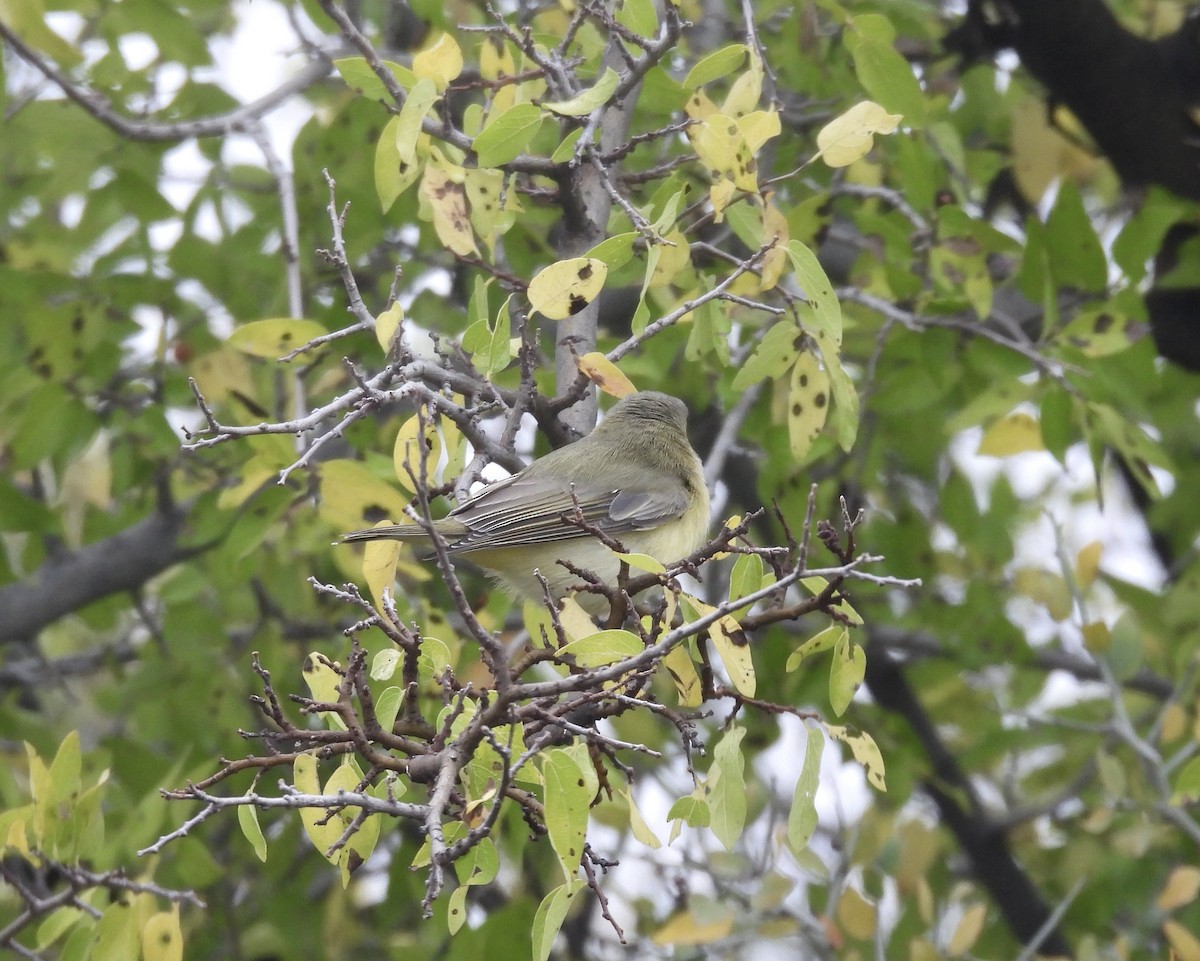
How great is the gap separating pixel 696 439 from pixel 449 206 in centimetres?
340

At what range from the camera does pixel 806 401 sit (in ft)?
12.3

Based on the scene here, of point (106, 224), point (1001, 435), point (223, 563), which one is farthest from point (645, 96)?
point (106, 224)

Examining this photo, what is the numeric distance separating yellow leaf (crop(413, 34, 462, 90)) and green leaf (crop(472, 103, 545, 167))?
19 centimetres

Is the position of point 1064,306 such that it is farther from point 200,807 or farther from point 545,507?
point 200,807

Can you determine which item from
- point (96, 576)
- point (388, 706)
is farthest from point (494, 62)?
point (96, 576)

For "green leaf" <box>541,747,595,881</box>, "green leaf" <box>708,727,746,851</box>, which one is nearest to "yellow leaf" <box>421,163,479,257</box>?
"green leaf" <box>708,727,746,851</box>

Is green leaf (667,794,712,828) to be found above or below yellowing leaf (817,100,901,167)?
below

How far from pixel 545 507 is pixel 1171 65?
3.59 metres

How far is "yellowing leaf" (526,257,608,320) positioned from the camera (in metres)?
2.99

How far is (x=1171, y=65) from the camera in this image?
19.7ft

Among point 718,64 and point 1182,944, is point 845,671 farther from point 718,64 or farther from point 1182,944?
point 1182,944

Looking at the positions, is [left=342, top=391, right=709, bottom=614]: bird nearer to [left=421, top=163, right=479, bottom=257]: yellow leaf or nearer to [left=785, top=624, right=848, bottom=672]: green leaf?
[left=421, top=163, right=479, bottom=257]: yellow leaf

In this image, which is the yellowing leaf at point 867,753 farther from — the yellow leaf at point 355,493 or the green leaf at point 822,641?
the yellow leaf at point 355,493

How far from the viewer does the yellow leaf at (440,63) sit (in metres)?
3.34
